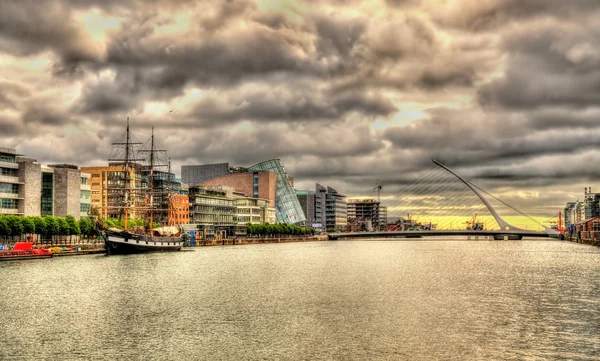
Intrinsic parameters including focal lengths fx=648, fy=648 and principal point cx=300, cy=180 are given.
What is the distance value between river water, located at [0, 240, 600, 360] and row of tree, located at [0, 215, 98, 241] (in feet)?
144

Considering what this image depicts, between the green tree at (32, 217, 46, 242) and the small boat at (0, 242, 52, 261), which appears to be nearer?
the small boat at (0, 242, 52, 261)

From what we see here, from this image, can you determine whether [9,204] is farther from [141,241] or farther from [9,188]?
[141,241]

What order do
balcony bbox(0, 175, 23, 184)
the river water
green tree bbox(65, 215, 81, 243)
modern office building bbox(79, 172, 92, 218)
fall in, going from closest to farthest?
the river water < balcony bbox(0, 175, 23, 184) < green tree bbox(65, 215, 81, 243) < modern office building bbox(79, 172, 92, 218)

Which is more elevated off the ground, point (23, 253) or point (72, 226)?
point (72, 226)

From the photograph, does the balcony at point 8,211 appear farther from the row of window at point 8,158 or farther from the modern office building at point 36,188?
the row of window at point 8,158

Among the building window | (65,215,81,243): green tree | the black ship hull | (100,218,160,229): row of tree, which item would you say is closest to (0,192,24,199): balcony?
(65,215,81,243): green tree

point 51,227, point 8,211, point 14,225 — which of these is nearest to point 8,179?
point 8,211

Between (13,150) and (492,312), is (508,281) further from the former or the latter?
(13,150)

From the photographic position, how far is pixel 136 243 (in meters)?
134

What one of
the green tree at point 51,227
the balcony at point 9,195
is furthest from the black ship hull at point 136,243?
the balcony at point 9,195

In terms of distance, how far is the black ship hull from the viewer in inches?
4892

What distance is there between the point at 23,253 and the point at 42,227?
23272 millimetres

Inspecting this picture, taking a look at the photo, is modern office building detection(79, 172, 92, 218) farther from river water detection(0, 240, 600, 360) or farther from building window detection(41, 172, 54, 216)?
river water detection(0, 240, 600, 360)

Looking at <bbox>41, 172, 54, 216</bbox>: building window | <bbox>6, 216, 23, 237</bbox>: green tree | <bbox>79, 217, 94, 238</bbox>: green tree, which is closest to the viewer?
<bbox>6, 216, 23, 237</bbox>: green tree
